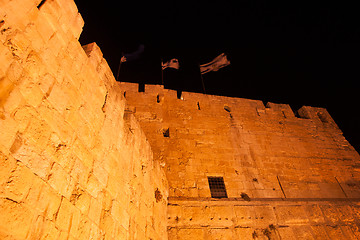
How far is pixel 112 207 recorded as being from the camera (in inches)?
104

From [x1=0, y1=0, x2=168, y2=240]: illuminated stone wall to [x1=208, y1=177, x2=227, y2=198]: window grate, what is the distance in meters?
2.78

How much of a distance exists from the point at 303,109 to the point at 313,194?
12.9ft

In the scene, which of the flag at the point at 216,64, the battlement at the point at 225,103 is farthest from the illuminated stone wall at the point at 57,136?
the flag at the point at 216,64

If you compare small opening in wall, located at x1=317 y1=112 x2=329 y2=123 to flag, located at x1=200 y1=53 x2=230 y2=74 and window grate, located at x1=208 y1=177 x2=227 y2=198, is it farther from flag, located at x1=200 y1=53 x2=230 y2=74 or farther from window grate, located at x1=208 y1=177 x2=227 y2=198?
window grate, located at x1=208 y1=177 x2=227 y2=198

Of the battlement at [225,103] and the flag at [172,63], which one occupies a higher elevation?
the flag at [172,63]

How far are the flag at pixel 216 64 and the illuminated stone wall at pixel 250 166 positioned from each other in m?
2.17

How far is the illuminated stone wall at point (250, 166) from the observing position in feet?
17.0

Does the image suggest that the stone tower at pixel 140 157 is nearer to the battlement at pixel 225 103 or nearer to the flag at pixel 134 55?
the battlement at pixel 225 103

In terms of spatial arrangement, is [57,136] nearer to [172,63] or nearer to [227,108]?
[227,108]

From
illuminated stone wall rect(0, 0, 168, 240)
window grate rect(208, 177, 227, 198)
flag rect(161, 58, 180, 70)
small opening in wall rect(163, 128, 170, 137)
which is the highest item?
flag rect(161, 58, 180, 70)

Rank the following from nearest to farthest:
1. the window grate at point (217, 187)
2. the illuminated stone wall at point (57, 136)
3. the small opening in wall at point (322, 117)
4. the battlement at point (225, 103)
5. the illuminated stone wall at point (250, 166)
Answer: the illuminated stone wall at point (57, 136) < the illuminated stone wall at point (250, 166) < the window grate at point (217, 187) < the battlement at point (225, 103) < the small opening in wall at point (322, 117)

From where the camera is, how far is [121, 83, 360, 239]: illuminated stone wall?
518 centimetres

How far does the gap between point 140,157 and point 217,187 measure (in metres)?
2.81

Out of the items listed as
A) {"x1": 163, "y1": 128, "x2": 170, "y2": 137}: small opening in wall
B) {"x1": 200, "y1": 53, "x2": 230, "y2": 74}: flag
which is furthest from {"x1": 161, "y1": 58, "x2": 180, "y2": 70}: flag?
{"x1": 163, "y1": 128, "x2": 170, "y2": 137}: small opening in wall
